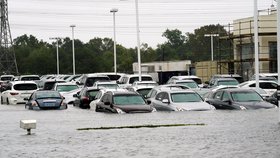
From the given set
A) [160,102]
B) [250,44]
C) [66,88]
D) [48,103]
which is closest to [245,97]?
[160,102]

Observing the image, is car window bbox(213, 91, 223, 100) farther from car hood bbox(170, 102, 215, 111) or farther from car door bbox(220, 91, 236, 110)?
car hood bbox(170, 102, 215, 111)

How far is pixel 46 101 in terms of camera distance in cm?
3441

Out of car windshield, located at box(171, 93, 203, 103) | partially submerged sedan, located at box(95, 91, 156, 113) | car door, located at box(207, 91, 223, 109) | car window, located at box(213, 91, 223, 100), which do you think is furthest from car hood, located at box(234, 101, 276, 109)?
partially submerged sedan, located at box(95, 91, 156, 113)

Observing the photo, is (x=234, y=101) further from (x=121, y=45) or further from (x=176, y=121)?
(x=121, y=45)

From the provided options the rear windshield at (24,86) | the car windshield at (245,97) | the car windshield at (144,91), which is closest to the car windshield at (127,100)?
the car windshield at (245,97)

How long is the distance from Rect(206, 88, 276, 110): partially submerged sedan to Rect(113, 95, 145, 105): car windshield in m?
3.84

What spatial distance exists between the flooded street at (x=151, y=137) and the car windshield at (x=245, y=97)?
2.59 metres

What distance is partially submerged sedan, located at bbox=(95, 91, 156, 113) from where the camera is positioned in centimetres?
2870

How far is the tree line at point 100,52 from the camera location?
376 feet

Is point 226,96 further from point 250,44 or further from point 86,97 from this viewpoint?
point 250,44

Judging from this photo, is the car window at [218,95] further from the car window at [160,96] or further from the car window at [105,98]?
the car window at [105,98]

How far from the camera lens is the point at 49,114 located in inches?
1223

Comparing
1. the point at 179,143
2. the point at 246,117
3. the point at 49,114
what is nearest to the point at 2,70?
the point at 49,114

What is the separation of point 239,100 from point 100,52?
124839 mm
